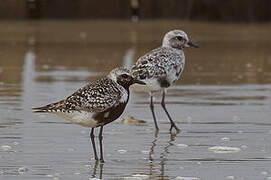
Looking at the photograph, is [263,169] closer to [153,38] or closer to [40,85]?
[40,85]

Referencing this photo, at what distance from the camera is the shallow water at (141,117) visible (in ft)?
29.2

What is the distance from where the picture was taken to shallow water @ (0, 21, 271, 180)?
8.91 m

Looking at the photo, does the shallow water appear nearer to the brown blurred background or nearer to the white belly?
the white belly

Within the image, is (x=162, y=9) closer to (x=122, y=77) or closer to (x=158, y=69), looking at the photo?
(x=158, y=69)

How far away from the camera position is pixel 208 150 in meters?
9.91

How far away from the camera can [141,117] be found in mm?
12562

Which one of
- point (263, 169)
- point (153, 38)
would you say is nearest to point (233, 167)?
point (263, 169)

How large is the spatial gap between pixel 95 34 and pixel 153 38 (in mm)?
2422

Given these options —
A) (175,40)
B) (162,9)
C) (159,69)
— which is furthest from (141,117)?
(162,9)

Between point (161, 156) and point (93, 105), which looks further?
point (161, 156)

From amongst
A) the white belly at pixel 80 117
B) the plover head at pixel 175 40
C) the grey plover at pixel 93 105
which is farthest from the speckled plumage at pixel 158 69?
the white belly at pixel 80 117

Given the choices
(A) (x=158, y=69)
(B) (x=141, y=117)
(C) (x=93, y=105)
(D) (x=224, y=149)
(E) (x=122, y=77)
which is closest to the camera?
(C) (x=93, y=105)

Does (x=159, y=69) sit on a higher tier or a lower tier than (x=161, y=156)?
higher

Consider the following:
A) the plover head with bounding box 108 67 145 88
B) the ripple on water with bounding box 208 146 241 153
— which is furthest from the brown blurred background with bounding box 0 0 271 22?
the plover head with bounding box 108 67 145 88
